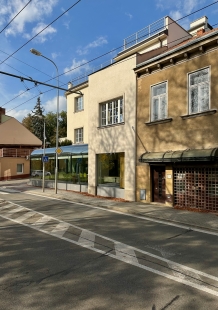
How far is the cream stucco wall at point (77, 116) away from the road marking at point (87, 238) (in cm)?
1693

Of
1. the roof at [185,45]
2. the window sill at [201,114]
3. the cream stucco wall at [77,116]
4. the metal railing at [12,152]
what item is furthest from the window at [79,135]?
the window sill at [201,114]

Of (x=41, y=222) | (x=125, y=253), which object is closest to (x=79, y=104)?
(x=41, y=222)

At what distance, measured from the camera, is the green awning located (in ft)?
31.5

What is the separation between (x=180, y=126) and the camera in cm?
1129

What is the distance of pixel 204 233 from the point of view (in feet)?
24.0

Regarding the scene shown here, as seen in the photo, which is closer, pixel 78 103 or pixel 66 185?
pixel 66 185

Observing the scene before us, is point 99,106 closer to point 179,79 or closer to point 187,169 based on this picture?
point 179,79

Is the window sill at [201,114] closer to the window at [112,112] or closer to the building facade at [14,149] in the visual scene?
the window at [112,112]

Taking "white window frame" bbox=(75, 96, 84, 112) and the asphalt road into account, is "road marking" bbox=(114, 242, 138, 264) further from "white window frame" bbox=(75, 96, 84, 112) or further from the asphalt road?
"white window frame" bbox=(75, 96, 84, 112)

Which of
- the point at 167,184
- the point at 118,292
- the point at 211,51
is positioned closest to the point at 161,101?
the point at 211,51

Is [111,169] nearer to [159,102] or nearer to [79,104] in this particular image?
[159,102]

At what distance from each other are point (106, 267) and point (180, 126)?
26.5ft

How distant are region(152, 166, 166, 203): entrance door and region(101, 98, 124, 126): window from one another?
12.7ft

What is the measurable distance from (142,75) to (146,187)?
5.89m
